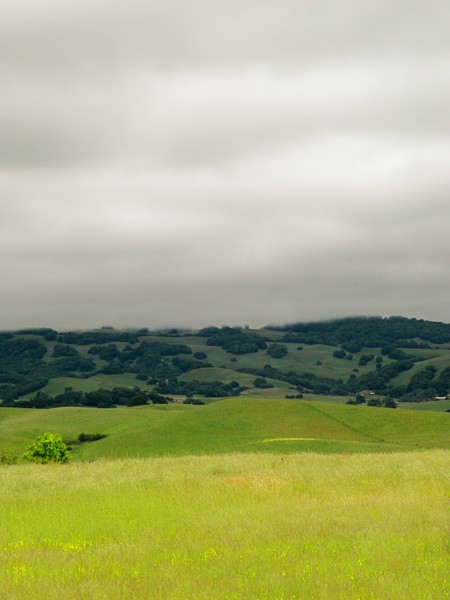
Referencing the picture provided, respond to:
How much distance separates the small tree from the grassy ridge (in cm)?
1101

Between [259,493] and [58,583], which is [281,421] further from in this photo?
[58,583]

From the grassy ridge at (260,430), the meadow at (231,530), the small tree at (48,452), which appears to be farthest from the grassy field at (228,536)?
the grassy ridge at (260,430)

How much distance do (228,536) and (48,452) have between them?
148ft

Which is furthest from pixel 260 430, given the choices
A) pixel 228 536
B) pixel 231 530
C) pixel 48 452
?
pixel 228 536

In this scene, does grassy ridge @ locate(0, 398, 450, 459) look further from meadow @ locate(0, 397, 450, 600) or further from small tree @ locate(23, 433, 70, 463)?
meadow @ locate(0, 397, 450, 600)

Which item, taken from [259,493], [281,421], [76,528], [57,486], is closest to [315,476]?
[259,493]

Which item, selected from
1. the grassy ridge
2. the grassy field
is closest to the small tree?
the grassy ridge

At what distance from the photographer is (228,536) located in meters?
17.8

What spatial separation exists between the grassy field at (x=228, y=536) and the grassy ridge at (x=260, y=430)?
113 ft

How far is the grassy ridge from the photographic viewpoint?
6981 centimetres

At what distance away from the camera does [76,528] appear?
20141 mm

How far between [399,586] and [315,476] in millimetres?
18744

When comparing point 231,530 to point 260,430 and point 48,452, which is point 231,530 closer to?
point 48,452

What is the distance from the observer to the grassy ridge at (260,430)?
2749 inches
